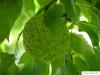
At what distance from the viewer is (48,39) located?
747 mm

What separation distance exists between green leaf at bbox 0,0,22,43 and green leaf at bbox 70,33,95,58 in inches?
9.6

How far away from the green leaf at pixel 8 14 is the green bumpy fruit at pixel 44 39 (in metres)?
0.06

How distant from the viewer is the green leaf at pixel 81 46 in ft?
3.00

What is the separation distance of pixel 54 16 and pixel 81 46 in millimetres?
248

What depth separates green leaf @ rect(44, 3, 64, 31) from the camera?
26.9 inches

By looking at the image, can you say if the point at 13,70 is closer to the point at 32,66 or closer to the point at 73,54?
the point at 32,66

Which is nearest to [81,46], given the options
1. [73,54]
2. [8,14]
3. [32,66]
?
[73,54]

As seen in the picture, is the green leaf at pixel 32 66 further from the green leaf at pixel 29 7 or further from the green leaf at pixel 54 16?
the green leaf at pixel 54 16

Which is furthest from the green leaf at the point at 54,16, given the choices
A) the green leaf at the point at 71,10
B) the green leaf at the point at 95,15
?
the green leaf at the point at 95,15

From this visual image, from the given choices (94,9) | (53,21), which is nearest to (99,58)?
(94,9)

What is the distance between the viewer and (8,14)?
73cm

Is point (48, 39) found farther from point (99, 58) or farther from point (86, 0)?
point (99, 58)

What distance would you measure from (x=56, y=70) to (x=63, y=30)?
174mm

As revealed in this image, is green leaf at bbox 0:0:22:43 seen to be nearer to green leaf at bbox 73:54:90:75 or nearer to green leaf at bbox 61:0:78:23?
green leaf at bbox 61:0:78:23
